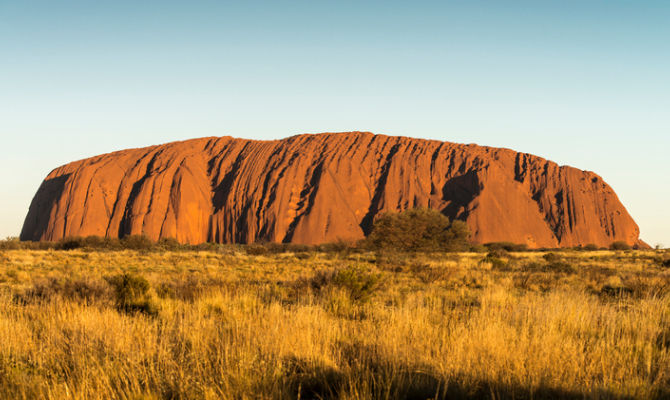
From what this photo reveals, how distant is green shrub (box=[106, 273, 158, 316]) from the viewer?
8945 mm

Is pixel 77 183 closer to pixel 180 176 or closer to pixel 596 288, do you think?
pixel 180 176

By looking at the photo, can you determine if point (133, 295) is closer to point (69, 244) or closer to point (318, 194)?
point (69, 244)

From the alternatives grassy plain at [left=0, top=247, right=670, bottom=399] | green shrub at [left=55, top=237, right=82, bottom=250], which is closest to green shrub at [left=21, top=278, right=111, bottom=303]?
grassy plain at [left=0, top=247, right=670, bottom=399]

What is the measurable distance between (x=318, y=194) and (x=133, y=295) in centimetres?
7048

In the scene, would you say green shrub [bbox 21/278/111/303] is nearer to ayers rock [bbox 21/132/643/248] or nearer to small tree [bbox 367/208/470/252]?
small tree [bbox 367/208/470/252]

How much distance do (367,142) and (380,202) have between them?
772 inches

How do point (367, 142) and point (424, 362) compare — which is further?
point (367, 142)

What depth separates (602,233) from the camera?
86188 millimetres

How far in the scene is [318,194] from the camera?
Answer: 79875 millimetres

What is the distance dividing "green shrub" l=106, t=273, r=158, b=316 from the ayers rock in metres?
62.9

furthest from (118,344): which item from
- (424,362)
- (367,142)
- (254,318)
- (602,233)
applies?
(602,233)

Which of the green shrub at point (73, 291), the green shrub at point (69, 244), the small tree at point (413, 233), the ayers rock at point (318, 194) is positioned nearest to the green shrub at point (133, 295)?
the green shrub at point (73, 291)

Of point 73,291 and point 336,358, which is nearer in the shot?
point 336,358

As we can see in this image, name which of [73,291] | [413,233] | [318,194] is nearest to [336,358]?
[73,291]
